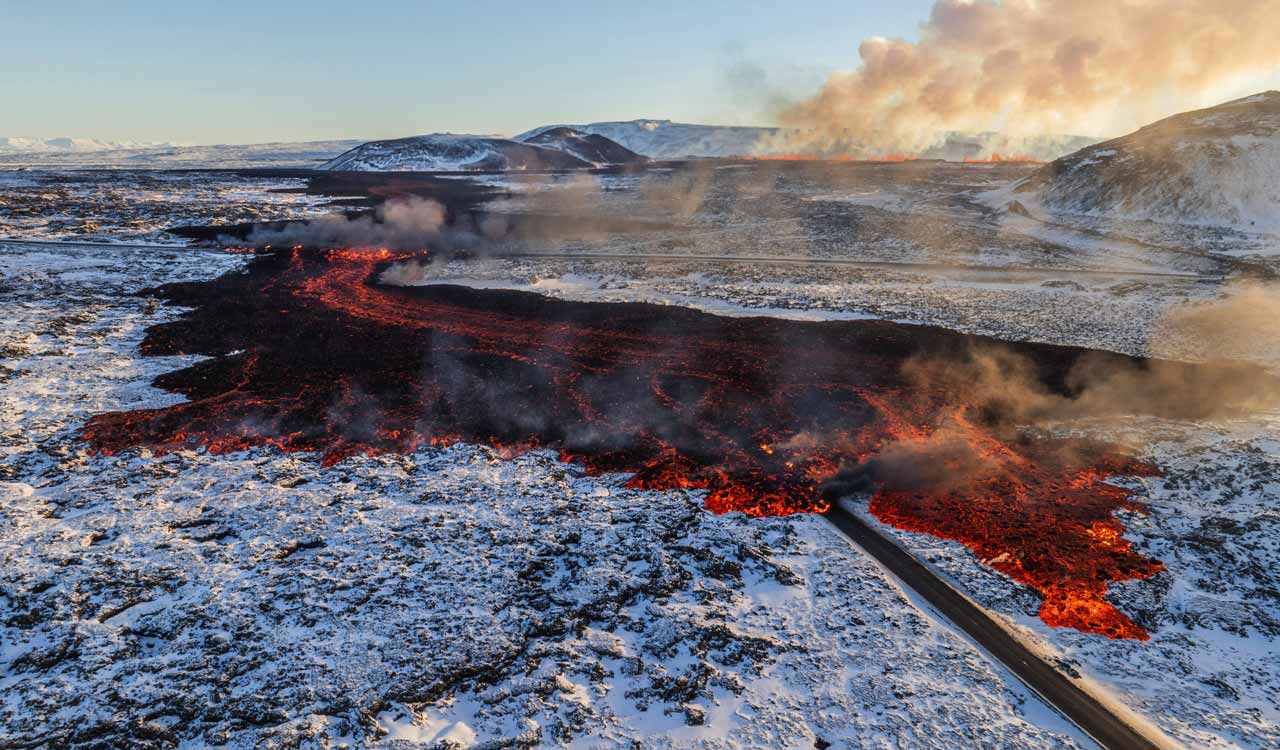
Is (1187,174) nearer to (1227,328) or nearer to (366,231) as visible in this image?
(1227,328)

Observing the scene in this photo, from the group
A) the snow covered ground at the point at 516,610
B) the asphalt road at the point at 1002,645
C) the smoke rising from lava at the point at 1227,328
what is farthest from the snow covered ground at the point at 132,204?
the smoke rising from lava at the point at 1227,328

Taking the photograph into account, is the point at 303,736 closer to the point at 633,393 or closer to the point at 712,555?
the point at 712,555

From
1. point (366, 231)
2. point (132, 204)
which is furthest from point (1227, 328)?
point (132, 204)

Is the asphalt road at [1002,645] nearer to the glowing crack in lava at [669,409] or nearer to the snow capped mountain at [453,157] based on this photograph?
the glowing crack in lava at [669,409]

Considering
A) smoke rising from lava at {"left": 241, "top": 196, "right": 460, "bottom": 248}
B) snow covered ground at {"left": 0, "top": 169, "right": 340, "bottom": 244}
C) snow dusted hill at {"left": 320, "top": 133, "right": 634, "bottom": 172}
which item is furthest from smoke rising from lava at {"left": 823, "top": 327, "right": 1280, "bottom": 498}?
snow dusted hill at {"left": 320, "top": 133, "right": 634, "bottom": 172}

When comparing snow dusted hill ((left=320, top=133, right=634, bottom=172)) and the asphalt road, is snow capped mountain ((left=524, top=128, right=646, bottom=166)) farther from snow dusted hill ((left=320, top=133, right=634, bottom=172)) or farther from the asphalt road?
the asphalt road
